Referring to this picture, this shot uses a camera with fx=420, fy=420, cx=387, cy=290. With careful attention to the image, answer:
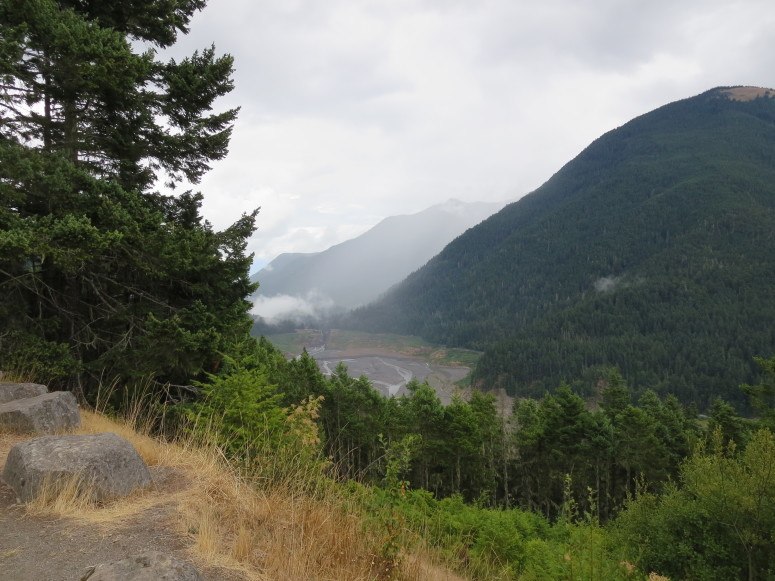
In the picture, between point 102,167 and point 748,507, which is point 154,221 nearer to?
point 102,167

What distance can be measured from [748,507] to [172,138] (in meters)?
21.0

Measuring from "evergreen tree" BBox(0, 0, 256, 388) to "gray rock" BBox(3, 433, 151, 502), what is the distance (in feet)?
8.82

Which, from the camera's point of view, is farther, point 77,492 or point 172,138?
point 172,138

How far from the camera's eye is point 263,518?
380 centimetres

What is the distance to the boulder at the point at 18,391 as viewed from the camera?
5.90m

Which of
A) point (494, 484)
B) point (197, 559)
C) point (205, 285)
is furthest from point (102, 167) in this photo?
point (494, 484)

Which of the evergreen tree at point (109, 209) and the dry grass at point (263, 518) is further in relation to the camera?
the evergreen tree at point (109, 209)

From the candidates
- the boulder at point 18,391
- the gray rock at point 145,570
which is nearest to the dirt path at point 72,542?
the gray rock at point 145,570

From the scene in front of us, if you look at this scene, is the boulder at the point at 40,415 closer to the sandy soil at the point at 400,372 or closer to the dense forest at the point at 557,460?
the dense forest at the point at 557,460

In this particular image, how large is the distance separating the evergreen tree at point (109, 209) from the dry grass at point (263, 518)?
10.2 ft

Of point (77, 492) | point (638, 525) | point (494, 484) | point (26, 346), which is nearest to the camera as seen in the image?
point (77, 492)

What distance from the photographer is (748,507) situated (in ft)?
48.4

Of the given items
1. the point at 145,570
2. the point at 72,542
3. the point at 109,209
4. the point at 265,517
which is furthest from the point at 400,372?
the point at 145,570

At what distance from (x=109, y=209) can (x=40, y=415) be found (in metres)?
3.17
